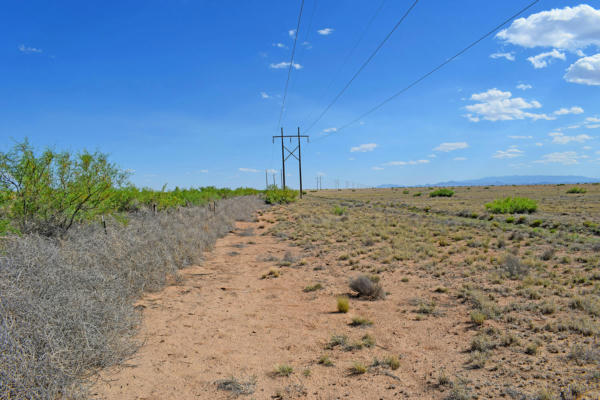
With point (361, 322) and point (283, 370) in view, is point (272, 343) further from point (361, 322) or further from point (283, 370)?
point (361, 322)

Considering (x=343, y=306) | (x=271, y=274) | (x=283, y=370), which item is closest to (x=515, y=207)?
(x=271, y=274)

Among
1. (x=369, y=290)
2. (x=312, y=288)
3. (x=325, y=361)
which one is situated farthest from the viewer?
(x=312, y=288)

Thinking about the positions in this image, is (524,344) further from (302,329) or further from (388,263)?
(388,263)

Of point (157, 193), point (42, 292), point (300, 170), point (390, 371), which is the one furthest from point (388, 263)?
point (300, 170)

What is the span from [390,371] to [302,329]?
2408mm

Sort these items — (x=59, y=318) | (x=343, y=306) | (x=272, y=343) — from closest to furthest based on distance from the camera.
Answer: (x=59, y=318) < (x=272, y=343) < (x=343, y=306)

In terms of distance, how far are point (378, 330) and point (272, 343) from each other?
7.78ft

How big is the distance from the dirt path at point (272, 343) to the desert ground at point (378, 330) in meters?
0.03

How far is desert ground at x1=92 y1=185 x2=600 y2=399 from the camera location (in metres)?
5.07

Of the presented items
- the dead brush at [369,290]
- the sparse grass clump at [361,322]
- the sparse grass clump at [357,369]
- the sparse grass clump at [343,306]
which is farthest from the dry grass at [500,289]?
the sparse grass clump at [357,369]

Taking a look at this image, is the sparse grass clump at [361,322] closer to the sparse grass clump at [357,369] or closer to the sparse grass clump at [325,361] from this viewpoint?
the sparse grass clump at [325,361]

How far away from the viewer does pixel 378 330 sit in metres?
7.39

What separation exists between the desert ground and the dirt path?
0.10ft

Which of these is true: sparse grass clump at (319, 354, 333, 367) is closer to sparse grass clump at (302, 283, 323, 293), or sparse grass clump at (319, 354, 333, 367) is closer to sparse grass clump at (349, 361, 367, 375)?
sparse grass clump at (349, 361, 367, 375)
